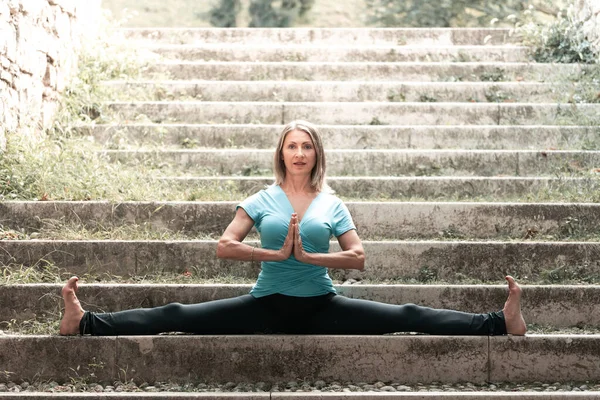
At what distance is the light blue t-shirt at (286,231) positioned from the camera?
3.94 meters

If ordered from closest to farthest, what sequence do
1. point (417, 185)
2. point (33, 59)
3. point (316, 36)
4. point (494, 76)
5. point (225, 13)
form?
1. point (417, 185)
2. point (33, 59)
3. point (494, 76)
4. point (316, 36)
5. point (225, 13)

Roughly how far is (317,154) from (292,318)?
83 cm

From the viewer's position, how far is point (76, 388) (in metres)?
3.76

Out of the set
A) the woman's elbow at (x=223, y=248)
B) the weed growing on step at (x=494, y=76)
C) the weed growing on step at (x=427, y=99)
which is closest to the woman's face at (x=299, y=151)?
the woman's elbow at (x=223, y=248)

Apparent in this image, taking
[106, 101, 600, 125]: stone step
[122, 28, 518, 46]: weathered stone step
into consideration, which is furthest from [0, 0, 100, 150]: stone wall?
[122, 28, 518, 46]: weathered stone step

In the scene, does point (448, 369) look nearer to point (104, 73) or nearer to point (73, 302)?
point (73, 302)

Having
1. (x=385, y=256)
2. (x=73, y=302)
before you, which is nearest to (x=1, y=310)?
(x=73, y=302)

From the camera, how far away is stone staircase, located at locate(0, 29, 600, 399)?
3.91 m

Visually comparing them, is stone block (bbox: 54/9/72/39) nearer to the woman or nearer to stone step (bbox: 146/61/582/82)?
stone step (bbox: 146/61/582/82)

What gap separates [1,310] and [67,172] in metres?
1.45

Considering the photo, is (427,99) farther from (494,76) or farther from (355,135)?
(355,135)

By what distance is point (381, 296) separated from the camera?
4.39 m

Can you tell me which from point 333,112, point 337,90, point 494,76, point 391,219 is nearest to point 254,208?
point 391,219

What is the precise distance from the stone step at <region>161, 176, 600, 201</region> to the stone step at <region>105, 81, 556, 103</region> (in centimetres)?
177
